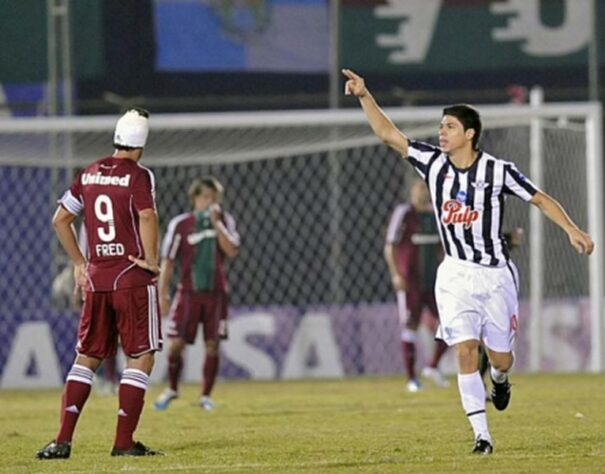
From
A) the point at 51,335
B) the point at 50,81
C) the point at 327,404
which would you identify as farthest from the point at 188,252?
the point at 50,81

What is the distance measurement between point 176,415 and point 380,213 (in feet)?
27.2

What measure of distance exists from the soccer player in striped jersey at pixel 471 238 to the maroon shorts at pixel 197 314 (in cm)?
589

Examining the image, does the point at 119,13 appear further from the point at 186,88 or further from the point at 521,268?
the point at 521,268

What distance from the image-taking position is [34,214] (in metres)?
22.2

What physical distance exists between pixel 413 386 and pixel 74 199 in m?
7.91

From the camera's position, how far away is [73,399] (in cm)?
1107

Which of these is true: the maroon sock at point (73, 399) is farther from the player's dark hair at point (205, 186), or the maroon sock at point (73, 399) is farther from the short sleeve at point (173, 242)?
the short sleeve at point (173, 242)

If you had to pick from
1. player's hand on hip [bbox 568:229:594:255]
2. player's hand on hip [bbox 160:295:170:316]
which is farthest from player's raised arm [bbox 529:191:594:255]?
player's hand on hip [bbox 160:295:170:316]

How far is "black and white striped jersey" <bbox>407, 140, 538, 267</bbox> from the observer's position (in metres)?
10.7

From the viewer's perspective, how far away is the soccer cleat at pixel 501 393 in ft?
37.8

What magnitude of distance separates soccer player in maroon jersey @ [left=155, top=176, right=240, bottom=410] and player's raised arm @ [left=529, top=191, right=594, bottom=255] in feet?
20.0

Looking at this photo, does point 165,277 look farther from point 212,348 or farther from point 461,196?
point 461,196

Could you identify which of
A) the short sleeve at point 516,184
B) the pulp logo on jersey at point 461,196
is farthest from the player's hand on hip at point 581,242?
the pulp logo on jersey at point 461,196

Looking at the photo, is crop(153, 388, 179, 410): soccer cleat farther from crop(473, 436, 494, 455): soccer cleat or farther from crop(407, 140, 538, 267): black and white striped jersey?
crop(473, 436, 494, 455): soccer cleat
